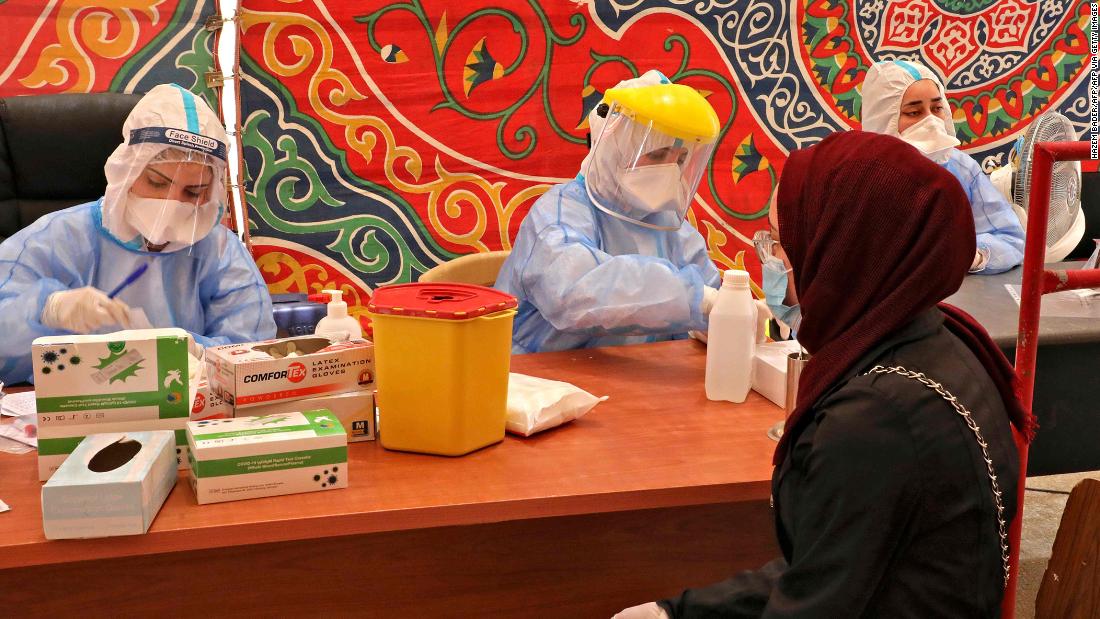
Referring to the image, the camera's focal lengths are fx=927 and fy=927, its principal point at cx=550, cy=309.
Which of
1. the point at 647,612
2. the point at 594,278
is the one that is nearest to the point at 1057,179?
the point at 594,278

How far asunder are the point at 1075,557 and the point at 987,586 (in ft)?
1.06

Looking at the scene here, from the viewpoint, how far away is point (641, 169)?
2.31m

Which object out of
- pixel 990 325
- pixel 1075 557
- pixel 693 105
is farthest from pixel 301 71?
pixel 1075 557

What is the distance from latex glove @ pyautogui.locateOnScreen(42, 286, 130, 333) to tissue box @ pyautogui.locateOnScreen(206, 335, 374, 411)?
1.98ft

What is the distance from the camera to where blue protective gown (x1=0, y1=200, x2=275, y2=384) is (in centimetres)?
203

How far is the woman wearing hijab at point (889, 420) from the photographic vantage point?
0.99 meters

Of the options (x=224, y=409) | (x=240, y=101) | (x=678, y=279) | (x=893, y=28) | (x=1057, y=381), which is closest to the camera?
(x=224, y=409)

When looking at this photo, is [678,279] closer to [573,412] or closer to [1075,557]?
[573,412]

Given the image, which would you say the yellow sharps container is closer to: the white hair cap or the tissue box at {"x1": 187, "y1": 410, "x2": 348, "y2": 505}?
the tissue box at {"x1": 187, "y1": 410, "x2": 348, "y2": 505}

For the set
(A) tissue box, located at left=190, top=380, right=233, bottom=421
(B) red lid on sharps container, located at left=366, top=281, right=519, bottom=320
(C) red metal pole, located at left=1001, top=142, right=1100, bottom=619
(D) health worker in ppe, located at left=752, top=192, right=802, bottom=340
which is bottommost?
(A) tissue box, located at left=190, top=380, right=233, bottom=421

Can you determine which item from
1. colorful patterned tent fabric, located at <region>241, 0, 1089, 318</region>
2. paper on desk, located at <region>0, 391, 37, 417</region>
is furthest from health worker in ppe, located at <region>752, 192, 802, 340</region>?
colorful patterned tent fabric, located at <region>241, 0, 1089, 318</region>

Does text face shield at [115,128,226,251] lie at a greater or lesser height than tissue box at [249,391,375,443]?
greater

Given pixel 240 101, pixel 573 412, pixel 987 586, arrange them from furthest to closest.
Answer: pixel 240 101 < pixel 573 412 < pixel 987 586

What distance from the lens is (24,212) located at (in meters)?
2.46
